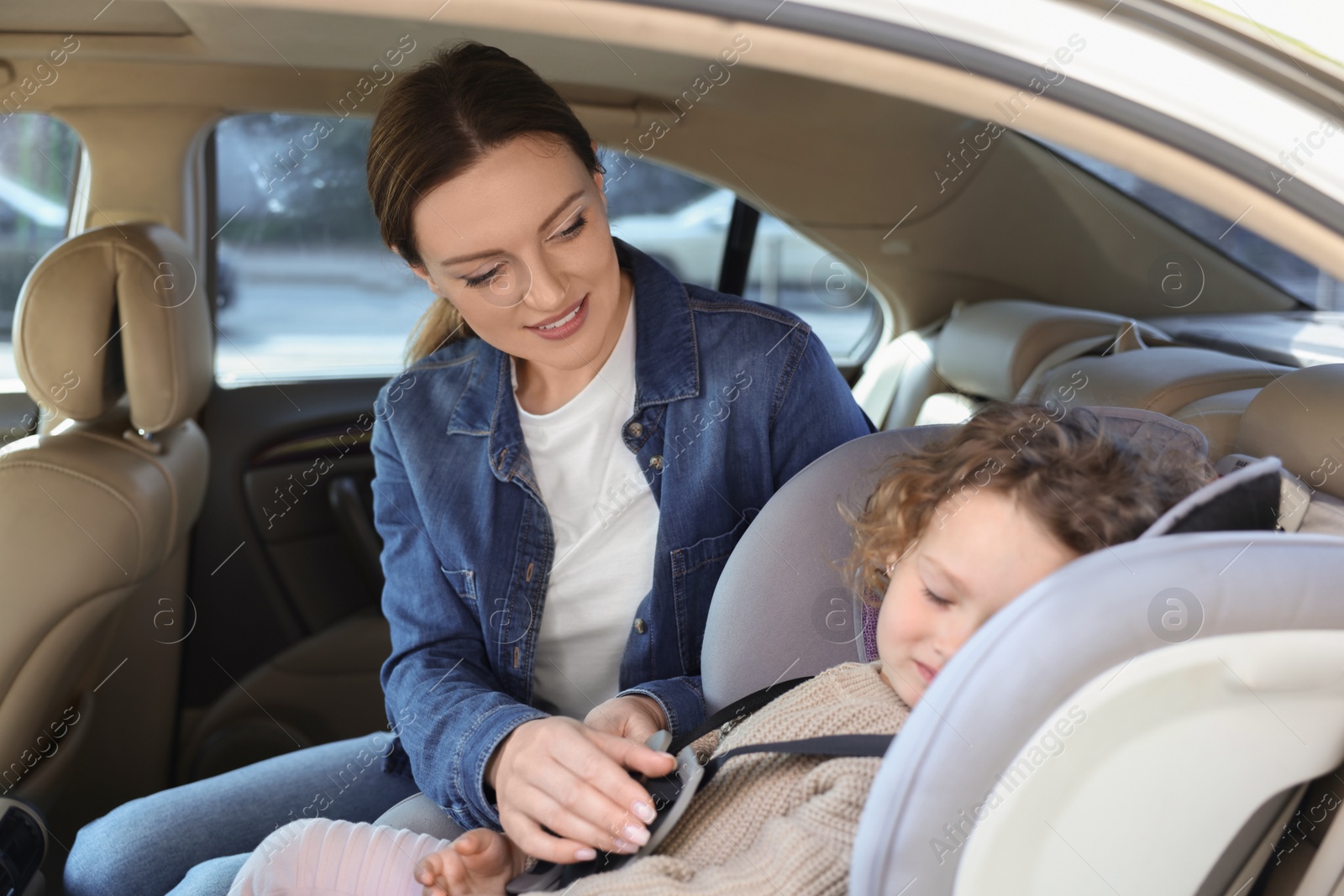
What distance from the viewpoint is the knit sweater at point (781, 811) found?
0.79 meters

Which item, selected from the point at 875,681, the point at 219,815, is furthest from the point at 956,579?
the point at 219,815

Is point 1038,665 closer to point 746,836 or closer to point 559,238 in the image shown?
point 746,836

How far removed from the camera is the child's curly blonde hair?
829mm

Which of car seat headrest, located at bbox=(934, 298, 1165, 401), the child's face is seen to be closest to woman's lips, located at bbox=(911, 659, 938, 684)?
the child's face

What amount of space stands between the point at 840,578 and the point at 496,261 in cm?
51

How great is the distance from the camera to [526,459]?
1303 millimetres

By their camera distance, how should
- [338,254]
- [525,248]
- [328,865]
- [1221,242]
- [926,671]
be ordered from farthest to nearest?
[338,254], [1221,242], [525,248], [328,865], [926,671]

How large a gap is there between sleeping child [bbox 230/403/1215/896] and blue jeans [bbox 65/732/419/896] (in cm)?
33

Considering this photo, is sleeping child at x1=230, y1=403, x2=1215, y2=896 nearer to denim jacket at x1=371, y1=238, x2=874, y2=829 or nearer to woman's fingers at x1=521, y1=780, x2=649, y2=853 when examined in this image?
woman's fingers at x1=521, y1=780, x2=649, y2=853

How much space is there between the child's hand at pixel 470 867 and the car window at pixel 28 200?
5.11 feet

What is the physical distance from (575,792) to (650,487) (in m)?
0.45

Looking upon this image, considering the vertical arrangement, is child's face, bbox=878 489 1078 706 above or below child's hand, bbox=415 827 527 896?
above

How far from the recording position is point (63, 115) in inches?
77.2

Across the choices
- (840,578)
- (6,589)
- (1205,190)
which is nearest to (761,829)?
(840,578)
